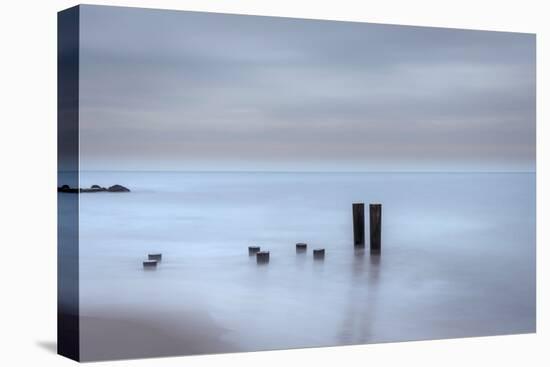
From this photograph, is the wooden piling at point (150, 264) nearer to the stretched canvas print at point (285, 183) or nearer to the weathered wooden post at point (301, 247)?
the stretched canvas print at point (285, 183)

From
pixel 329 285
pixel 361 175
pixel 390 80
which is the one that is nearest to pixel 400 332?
pixel 329 285

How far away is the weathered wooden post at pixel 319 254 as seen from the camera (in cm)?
951

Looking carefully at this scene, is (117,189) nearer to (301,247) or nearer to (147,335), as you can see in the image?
(147,335)

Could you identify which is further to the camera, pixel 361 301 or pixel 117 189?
pixel 361 301

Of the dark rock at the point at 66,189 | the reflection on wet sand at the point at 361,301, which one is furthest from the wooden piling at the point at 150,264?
the reflection on wet sand at the point at 361,301

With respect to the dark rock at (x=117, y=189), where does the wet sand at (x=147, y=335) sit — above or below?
below

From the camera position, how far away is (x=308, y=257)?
9.48 meters

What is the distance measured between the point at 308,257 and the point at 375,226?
2.35 ft

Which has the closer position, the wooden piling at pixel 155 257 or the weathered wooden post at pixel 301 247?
the wooden piling at pixel 155 257

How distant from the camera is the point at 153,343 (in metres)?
8.91

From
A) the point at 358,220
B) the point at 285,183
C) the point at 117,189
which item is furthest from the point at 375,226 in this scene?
the point at 117,189

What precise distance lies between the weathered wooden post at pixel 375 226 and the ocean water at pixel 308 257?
8 cm

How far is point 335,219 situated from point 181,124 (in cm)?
157

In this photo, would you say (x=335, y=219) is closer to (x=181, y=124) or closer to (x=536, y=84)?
(x=181, y=124)
